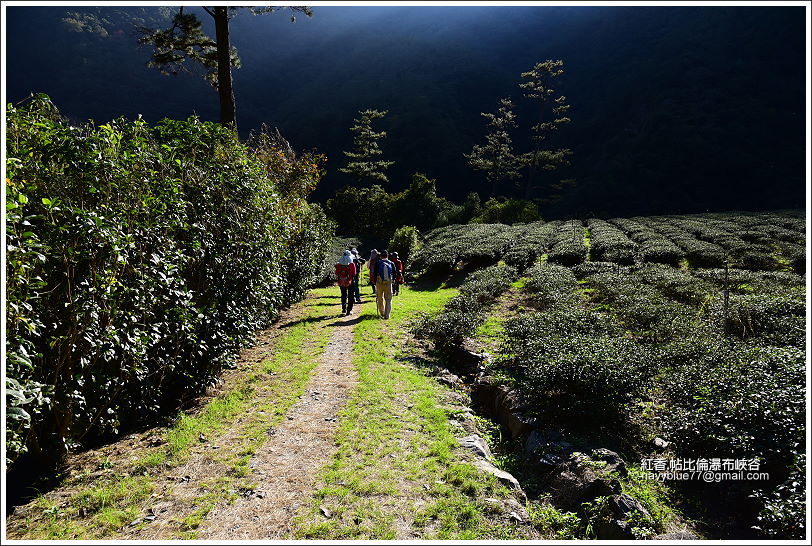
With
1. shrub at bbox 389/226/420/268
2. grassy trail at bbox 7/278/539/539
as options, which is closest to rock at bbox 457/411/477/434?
grassy trail at bbox 7/278/539/539

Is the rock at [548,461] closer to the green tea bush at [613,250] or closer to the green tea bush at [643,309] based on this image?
the green tea bush at [643,309]

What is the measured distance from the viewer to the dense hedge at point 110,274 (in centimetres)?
313

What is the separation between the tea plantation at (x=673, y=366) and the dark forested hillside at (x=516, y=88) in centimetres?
3991

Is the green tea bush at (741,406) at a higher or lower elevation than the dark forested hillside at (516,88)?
lower

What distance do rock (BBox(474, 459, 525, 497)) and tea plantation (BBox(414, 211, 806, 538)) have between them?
3.97 feet

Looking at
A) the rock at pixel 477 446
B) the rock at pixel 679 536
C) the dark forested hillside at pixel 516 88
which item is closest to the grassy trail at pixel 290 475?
the rock at pixel 477 446

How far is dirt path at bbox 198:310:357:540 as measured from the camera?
129 inches

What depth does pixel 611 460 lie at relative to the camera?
4.36 metres

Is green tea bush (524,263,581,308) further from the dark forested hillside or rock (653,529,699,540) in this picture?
the dark forested hillside

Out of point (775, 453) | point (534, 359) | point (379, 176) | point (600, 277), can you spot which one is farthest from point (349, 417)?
point (379, 176)

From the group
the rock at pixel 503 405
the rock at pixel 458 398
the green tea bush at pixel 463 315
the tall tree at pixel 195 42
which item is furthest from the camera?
the tall tree at pixel 195 42

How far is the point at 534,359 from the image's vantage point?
5.84 metres

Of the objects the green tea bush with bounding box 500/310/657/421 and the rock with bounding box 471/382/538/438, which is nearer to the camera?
the green tea bush with bounding box 500/310/657/421

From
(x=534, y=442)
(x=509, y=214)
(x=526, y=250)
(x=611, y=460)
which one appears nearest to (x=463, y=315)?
(x=534, y=442)
